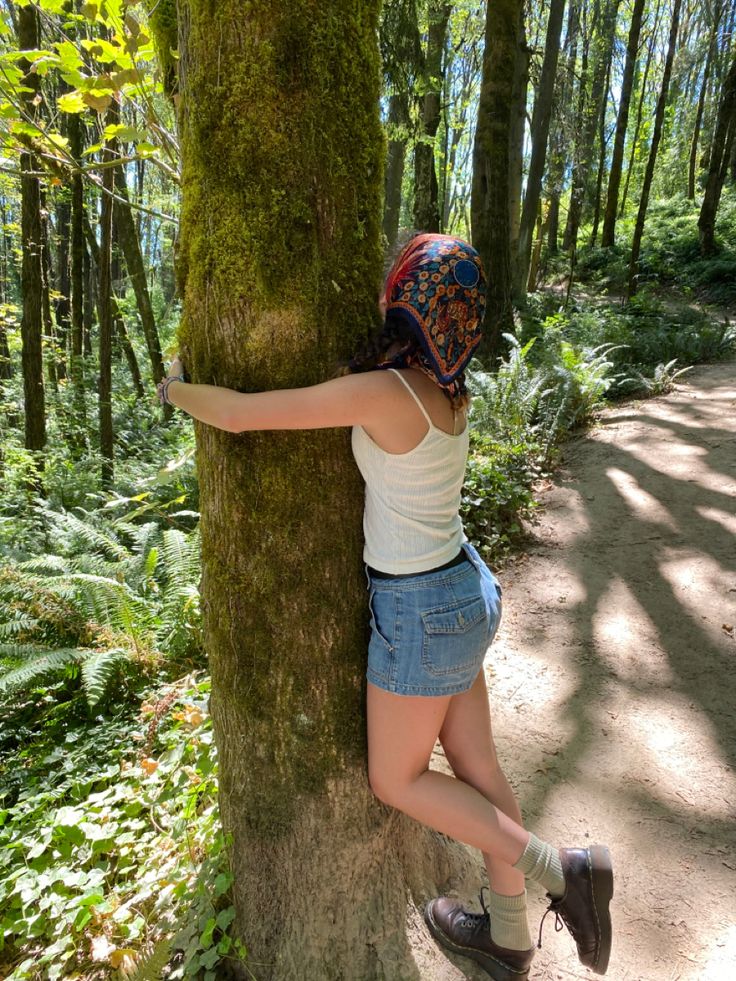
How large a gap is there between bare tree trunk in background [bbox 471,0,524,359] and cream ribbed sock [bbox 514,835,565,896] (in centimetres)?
808

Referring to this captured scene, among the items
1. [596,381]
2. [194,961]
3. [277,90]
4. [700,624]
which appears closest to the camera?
[277,90]

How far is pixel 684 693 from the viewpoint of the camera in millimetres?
3600

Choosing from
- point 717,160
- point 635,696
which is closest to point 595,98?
point 717,160

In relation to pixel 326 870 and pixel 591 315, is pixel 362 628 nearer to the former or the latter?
pixel 326 870

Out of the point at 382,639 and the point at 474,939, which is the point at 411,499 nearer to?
the point at 382,639

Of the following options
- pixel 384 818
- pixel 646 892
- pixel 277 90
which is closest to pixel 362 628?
pixel 384 818

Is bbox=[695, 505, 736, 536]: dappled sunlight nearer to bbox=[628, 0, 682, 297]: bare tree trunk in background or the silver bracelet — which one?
the silver bracelet

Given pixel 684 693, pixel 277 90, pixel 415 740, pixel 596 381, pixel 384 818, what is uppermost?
pixel 277 90

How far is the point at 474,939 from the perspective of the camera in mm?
2078

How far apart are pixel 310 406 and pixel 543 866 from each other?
66.2 inches

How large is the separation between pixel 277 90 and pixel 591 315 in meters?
11.8

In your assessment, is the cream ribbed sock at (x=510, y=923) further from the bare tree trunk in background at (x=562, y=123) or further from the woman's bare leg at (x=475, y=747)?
the bare tree trunk in background at (x=562, y=123)

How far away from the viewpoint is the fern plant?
3.99 meters

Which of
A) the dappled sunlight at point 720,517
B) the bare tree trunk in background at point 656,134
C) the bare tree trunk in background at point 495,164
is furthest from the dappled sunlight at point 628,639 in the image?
the bare tree trunk in background at point 656,134
